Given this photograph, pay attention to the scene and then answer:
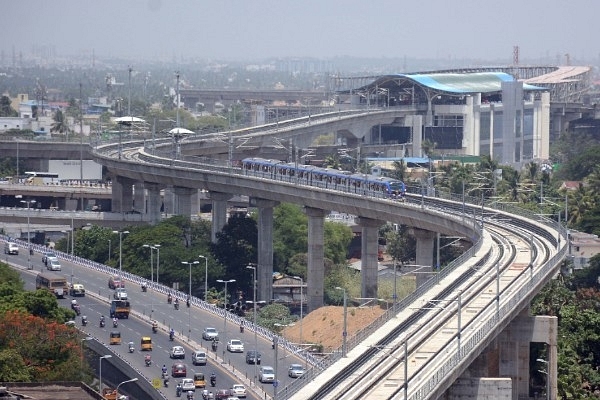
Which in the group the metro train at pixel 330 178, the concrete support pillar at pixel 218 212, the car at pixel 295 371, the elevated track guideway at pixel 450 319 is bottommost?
the car at pixel 295 371

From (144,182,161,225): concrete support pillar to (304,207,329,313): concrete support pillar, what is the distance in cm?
2175

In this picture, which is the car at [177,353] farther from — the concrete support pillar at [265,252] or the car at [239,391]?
the concrete support pillar at [265,252]

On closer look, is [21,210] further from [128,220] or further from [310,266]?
[310,266]

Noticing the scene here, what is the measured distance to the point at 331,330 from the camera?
96.8 meters

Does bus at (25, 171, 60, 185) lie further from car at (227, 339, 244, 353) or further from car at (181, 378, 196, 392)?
car at (181, 378, 196, 392)

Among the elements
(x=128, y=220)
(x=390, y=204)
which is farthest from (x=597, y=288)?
(x=128, y=220)

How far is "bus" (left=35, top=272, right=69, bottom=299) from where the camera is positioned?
103000 mm

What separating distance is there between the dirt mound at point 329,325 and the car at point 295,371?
1037cm

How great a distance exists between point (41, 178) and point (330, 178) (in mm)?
58385

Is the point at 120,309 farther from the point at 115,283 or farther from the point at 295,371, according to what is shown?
the point at 295,371

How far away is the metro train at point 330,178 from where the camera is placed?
113 metres

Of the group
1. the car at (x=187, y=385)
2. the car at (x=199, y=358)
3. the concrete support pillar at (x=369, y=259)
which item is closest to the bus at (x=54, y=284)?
the car at (x=199, y=358)

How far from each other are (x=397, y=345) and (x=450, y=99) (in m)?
132

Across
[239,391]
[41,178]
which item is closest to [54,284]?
[239,391]
